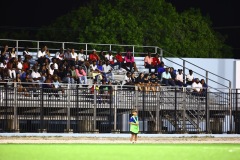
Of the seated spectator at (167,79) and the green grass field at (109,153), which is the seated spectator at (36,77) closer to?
the seated spectator at (167,79)

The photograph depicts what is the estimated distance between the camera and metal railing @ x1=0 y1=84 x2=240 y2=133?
42.1 metres

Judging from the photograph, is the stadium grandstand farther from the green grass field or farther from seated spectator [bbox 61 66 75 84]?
the green grass field

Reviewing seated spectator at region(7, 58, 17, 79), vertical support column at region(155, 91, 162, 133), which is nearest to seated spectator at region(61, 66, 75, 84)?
seated spectator at region(7, 58, 17, 79)

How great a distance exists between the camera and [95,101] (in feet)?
141

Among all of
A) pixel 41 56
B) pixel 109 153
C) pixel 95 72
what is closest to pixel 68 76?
pixel 95 72

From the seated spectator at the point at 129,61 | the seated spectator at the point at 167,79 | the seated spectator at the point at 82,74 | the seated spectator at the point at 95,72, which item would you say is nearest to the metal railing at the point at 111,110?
the seated spectator at the point at 82,74

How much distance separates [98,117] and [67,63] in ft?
24.0

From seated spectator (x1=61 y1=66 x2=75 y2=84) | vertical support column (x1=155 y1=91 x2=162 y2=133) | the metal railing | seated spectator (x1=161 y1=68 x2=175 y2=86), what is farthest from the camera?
seated spectator (x1=161 y1=68 x2=175 y2=86)

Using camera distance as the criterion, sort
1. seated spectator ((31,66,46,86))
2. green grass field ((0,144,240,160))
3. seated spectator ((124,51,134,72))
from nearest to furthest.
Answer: green grass field ((0,144,240,160)), seated spectator ((31,66,46,86)), seated spectator ((124,51,134,72))

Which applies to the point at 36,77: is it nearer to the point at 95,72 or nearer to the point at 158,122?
the point at 95,72

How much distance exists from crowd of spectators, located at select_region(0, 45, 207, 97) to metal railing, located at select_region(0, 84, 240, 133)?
0.83 meters

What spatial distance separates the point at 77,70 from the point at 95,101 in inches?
224

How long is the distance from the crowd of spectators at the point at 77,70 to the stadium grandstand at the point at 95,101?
0.18 ft

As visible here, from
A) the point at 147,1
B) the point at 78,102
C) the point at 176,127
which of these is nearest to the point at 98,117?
the point at 78,102
